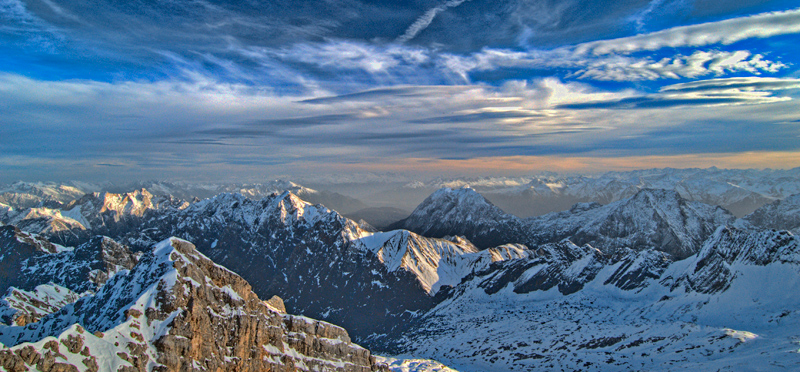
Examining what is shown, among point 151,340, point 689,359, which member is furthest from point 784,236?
point 151,340

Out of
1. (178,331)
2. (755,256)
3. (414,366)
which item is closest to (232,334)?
(178,331)

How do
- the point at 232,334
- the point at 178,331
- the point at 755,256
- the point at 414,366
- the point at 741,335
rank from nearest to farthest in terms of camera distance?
the point at 178,331 → the point at 232,334 → the point at 741,335 → the point at 414,366 → the point at 755,256

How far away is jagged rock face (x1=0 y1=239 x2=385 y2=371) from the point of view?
78000 mm

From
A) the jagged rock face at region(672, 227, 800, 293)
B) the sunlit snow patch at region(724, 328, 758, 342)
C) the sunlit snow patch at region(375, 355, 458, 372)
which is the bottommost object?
the sunlit snow patch at region(375, 355, 458, 372)

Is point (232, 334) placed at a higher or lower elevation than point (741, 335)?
higher

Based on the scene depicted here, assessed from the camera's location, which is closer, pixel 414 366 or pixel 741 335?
pixel 741 335

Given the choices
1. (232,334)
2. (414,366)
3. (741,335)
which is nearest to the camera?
(232,334)

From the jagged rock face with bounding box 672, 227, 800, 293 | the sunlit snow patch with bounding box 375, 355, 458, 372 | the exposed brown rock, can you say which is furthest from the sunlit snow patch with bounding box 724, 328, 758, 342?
the exposed brown rock

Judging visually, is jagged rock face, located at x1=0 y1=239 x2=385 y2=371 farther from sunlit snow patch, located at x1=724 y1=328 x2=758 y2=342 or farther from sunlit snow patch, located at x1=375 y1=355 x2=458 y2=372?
sunlit snow patch, located at x1=724 y1=328 x2=758 y2=342

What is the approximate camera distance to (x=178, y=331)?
87562 millimetres

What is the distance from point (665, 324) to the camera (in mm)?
172125

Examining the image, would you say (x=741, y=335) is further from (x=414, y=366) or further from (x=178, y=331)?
(x=178, y=331)

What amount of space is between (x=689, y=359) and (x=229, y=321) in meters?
145

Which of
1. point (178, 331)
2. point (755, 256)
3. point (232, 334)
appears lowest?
point (755, 256)
